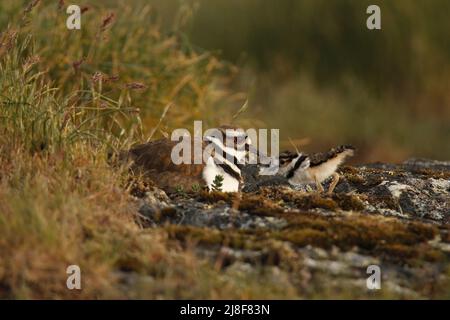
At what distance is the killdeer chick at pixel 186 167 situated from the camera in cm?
624

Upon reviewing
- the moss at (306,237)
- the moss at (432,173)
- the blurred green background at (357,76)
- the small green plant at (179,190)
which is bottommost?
the moss at (306,237)

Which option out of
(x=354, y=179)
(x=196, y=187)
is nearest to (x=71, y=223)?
(x=196, y=187)

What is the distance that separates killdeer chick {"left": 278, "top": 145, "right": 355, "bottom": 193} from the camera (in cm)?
645

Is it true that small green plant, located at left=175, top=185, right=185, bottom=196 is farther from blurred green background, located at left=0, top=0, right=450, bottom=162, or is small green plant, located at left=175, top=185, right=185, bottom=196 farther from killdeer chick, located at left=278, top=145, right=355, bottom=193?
blurred green background, located at left=0, top=0, right=450, bottom=162

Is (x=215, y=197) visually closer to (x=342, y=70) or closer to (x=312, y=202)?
(x=312, y=202)

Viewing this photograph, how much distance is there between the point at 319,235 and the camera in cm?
522

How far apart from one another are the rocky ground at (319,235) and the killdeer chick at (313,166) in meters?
0.10

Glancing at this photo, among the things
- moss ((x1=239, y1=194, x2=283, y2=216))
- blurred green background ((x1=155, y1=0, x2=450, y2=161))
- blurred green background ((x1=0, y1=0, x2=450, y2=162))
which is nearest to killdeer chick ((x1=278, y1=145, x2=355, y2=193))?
moss ((x1=239, y1=194, x2=283, y2=216))

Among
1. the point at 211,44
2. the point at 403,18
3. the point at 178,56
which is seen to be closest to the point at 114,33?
the point at 178,56

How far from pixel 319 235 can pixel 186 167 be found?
4.53 feet

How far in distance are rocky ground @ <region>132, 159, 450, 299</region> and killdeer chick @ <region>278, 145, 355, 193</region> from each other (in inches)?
4.1

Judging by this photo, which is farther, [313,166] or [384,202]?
[313,166]

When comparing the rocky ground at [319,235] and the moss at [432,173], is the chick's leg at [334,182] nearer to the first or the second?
the rocky ground at [319,235]

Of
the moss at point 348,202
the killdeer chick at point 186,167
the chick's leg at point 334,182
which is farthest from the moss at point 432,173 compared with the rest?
the killdeer chick at point 186,167
